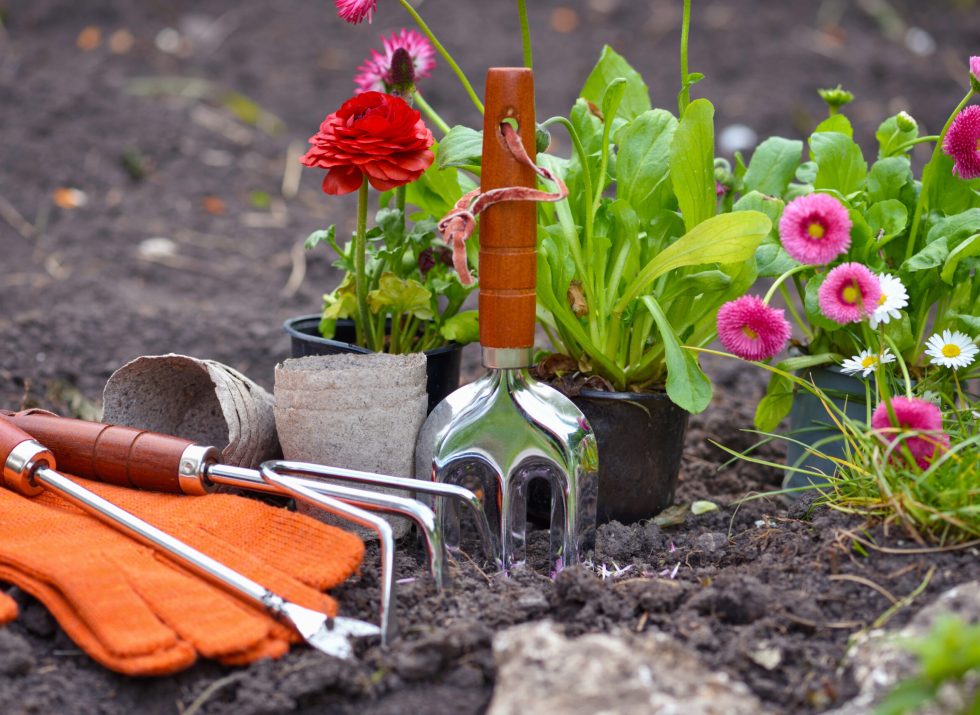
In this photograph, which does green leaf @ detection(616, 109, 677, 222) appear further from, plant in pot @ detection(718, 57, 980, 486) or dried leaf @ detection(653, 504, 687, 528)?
dried leaf @ detection(653, 504, 687, 528)

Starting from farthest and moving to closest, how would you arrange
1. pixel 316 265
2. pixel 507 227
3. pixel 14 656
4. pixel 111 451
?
pixel 316 265
pixel 111 451
pixel 507 227
pixel 14 656

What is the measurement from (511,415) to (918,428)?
57 centimetres

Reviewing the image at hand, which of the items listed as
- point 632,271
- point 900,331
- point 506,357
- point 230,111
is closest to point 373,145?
point 506,357

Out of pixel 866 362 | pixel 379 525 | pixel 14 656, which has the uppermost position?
pixel 866 362

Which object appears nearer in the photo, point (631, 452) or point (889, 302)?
point (889, 302)

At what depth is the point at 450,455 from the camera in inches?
60.8

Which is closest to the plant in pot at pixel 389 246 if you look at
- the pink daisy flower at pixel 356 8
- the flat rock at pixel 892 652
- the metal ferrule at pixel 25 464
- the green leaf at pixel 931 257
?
the pink daisy flower at pixel 356 8

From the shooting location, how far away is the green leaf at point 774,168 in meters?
1.84

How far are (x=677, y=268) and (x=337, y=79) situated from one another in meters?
3.44

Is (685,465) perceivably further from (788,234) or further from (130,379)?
(130,379)

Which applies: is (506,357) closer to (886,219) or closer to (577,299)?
(577,299)

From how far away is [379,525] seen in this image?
4.32 feet

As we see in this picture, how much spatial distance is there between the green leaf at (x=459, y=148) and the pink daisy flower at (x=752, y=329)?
45 cm

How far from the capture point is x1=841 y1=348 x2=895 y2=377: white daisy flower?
5.20ft
